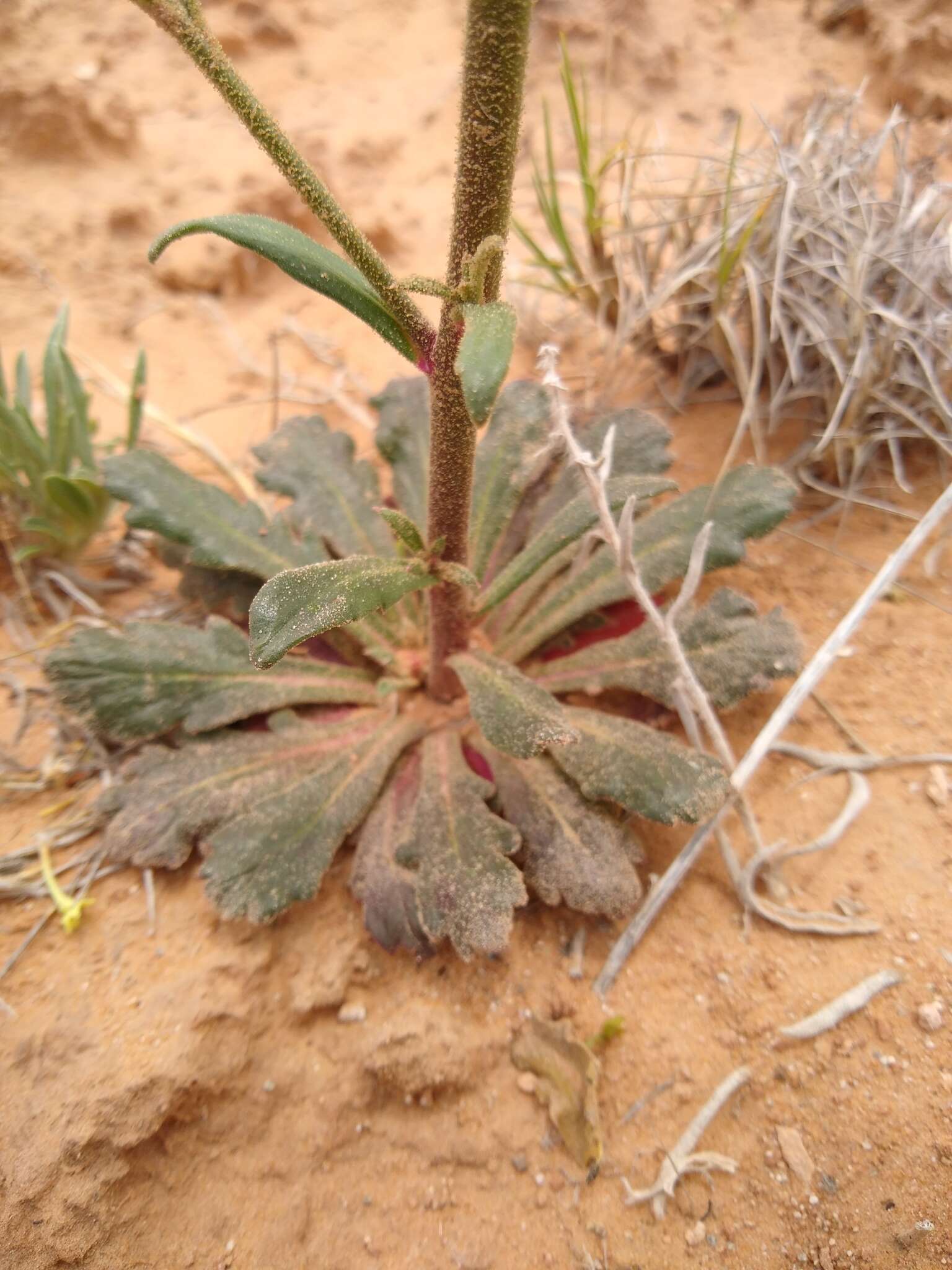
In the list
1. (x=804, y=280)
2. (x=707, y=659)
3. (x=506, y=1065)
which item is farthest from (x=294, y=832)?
(x=804, y=280)

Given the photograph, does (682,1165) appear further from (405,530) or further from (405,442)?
(405,442)

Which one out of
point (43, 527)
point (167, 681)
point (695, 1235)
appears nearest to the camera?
point (695, 1235)

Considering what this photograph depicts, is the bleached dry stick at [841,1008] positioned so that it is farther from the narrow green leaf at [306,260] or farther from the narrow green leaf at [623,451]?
the narrow green leaf at [306,260]

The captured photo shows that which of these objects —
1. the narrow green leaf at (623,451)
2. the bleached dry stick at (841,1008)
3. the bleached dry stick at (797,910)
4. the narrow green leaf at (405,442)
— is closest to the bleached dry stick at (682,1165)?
the bleached dry stick at (841,1008)

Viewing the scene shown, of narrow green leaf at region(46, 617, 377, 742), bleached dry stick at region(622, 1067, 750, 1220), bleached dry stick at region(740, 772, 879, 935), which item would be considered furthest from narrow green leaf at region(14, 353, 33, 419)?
bleached dry stick at region(622, 1067, 750, 1220)

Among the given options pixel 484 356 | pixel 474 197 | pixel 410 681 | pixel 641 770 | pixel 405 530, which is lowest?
pixel 410 681

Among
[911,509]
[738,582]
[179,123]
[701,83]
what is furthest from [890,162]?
[179,123]

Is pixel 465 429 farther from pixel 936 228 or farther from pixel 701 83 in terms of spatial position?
pixel 701 83

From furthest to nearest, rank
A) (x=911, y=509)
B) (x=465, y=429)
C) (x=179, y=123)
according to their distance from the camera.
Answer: (x=179, y=123) < (x=911, y=509) < (x=465, y=429)

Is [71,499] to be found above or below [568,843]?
above
